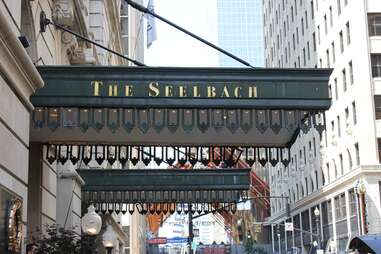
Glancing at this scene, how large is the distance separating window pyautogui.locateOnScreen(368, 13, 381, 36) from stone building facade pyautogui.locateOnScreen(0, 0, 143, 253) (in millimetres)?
41548

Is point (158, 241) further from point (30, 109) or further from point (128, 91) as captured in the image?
point (30, 109)

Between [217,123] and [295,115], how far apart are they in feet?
4.57

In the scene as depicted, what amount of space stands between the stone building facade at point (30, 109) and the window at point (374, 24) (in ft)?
136

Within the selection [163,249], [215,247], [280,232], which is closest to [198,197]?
[280,232]

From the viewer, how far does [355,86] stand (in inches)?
2320

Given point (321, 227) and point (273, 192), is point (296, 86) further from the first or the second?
point (273, 192)

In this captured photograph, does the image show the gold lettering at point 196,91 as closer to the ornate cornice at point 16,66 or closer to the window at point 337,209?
the ornate cornice at point 16,66

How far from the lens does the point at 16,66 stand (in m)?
8.87

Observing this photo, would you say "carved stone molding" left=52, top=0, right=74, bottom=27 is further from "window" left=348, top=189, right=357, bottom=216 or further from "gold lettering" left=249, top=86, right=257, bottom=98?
"window" left=348, top=189, right=357, bottom=216

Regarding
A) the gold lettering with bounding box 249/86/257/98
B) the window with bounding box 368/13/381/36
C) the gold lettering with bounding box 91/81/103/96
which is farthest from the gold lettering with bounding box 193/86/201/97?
the window with bounding box 368/13/381/36

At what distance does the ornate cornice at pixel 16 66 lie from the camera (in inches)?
321

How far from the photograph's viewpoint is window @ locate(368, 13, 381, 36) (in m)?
59.2

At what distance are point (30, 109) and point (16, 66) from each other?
4.43ft

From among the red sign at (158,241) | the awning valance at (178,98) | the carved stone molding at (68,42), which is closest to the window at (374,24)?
the carved stone molding at (68,42)
